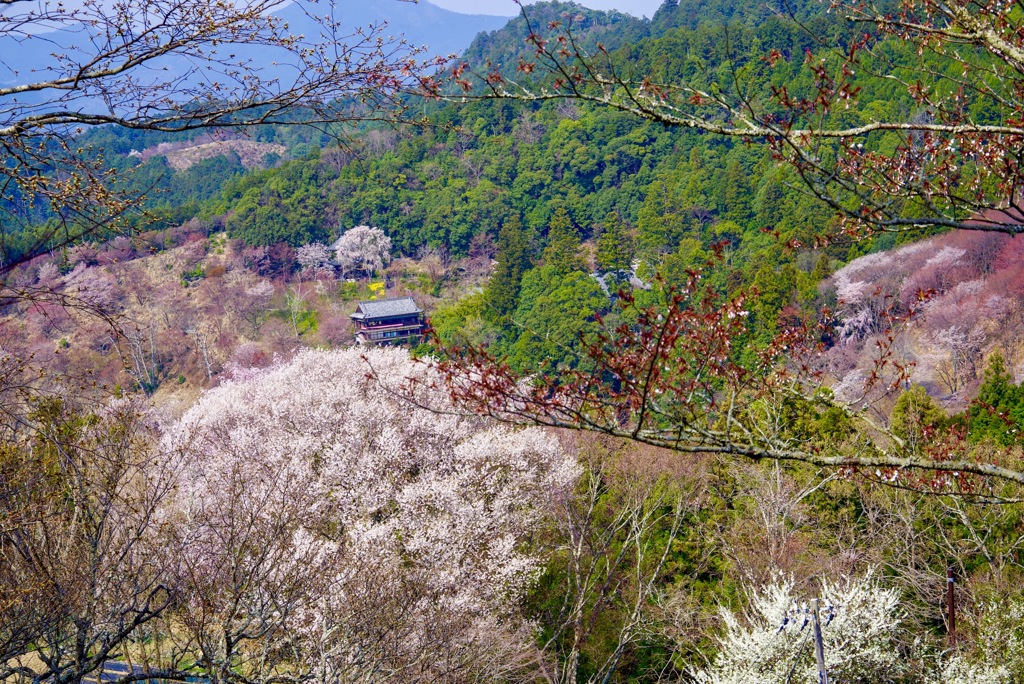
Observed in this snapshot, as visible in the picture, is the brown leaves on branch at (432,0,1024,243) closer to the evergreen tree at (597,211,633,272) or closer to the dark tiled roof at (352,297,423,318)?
the dark tiled roof at (352,297,423,318)

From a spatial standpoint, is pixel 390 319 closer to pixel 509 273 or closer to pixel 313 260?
pixel 509 273

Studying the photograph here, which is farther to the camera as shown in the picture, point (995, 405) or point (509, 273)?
point (509, 273)

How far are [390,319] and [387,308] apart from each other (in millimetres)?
501

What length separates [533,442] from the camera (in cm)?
1466

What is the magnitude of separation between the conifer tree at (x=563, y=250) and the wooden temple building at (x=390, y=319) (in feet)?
19.5

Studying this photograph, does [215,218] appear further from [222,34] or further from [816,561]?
[222,34]

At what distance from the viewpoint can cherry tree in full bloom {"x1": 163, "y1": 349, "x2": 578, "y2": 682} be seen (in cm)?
665

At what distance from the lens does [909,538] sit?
11914 mm

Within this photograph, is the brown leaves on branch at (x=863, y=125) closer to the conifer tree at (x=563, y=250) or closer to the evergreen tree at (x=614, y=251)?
the conifer tree at (x=563, y=250)

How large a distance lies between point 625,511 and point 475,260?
2913 cm

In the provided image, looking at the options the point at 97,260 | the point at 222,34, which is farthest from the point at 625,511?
the point at 97,260

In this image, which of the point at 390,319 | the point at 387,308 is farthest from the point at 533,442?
the point at 387,308

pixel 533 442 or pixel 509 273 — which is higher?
pixel 509 273

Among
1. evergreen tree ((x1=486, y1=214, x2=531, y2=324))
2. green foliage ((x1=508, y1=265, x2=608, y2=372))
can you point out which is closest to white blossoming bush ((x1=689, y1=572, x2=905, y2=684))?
green foliage ((x1=508, y1=265, x2=608, y2=372))
